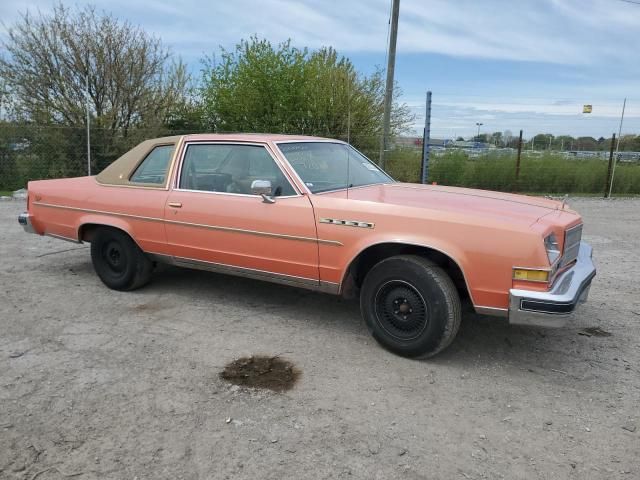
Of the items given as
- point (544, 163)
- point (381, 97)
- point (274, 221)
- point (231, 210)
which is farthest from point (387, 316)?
point (544, 163)

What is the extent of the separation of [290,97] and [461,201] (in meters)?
10.8

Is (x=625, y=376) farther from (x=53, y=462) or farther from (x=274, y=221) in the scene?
(x=53, y=462)

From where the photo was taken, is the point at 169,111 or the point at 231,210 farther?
the point at 169,111

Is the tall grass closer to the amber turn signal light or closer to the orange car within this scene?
the orange car

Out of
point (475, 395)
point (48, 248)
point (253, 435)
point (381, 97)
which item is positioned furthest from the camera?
point (381, 97)

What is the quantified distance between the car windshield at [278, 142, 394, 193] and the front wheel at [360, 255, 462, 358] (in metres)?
0.95

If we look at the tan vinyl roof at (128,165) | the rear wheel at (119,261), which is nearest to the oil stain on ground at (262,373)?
the rear wheel at (119,261)

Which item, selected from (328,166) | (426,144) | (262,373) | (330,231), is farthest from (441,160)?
(262,373)

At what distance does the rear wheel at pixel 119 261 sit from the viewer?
5.01 meters

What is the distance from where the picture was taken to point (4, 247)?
7055mm

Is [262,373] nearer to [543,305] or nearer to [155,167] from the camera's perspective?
[543,305]

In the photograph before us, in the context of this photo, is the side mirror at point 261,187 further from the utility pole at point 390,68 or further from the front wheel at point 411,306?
the utility pole at point 390,68

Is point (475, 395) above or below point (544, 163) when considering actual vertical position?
below

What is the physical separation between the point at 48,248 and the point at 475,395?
6.07 meters
